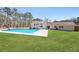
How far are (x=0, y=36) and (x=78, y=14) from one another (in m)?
0.82

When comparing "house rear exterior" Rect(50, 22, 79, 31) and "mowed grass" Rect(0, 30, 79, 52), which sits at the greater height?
"house rear exterior" Rect(50, 22, 79, 31)

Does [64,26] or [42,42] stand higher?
[64,26]

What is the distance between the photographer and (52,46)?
2039 mm

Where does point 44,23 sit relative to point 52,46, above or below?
above

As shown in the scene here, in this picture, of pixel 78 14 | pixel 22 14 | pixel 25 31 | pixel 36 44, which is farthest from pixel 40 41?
pixel 78 14

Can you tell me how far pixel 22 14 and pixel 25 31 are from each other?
0.18 meters

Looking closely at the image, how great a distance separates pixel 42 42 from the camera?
204 centimetres

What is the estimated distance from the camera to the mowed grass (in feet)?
6.63

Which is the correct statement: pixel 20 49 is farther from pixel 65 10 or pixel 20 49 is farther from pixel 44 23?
pixel 65 10

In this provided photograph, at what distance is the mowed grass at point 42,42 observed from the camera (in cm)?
202

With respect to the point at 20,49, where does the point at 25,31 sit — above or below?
above

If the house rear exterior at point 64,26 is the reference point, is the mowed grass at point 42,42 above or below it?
below
